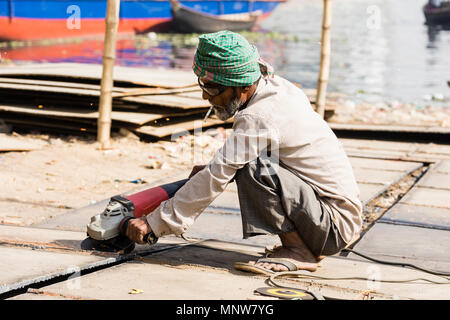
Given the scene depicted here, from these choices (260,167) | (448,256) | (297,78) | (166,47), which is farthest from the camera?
(166,47)

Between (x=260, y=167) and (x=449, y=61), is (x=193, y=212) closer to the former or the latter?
(x=260, y=167)

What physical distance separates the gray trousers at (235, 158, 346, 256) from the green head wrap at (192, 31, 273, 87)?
1.26 ft

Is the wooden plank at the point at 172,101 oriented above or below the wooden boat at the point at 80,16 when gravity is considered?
below

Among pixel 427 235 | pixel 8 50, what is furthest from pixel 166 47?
pixel 427 235

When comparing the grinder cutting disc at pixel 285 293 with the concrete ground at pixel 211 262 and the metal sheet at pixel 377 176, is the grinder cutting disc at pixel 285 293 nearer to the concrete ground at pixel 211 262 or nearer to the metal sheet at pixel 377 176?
the concrete ground at pixel 211 262

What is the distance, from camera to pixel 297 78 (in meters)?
17.8

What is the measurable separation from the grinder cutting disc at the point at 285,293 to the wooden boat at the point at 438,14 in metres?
44.6

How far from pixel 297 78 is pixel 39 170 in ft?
41.9

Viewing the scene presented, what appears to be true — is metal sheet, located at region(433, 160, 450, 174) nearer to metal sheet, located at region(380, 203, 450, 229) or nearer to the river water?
metal sheet, located at region(380, 203, 450, 229)

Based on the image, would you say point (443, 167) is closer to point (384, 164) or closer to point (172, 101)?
point (384, 164)

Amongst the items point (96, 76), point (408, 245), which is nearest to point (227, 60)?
point (408, 245)

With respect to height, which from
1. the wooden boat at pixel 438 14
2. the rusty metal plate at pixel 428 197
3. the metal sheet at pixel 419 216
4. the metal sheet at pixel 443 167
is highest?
the wooden boat at pixel 438 14

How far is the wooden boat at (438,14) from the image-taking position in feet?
144

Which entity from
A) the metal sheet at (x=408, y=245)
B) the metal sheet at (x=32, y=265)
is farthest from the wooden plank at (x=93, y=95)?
the metal sheet at (x=32, y=265)
